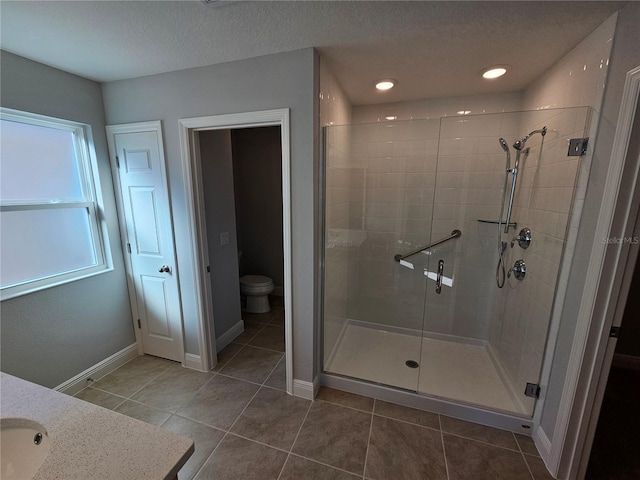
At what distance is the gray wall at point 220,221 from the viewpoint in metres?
2.33

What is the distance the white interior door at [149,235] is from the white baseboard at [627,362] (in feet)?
13.1

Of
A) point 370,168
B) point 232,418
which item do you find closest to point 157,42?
point 370,168

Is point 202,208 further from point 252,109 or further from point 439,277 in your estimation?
point 439,277

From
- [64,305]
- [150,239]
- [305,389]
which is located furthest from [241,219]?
[305,389]

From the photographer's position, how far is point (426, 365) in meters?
2.32

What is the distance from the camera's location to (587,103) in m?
1.42

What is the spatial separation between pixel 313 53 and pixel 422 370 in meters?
2.56

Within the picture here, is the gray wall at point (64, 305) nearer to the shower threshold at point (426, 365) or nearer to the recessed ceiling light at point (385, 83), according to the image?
the shower threshold at point (426, 365)

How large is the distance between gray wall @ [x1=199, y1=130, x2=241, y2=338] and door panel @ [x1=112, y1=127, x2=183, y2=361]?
33 centimetres

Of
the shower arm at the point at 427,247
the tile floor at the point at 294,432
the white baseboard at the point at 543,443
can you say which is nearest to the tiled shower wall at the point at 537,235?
the white baseboard at the point at 543,443

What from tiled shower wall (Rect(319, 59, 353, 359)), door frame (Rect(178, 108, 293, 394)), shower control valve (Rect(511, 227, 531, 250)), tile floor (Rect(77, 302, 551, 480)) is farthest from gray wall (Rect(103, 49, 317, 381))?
shower control valve (Rect(511, 227, 531, 250))

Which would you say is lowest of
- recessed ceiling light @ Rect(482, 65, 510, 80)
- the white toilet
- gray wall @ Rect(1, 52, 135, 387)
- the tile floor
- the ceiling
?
the tile floor

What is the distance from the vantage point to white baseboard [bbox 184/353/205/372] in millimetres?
2299

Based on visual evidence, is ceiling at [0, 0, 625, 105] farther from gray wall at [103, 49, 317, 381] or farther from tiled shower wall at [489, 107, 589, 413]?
tiled shower wall at [489, 107, 589, 413]
